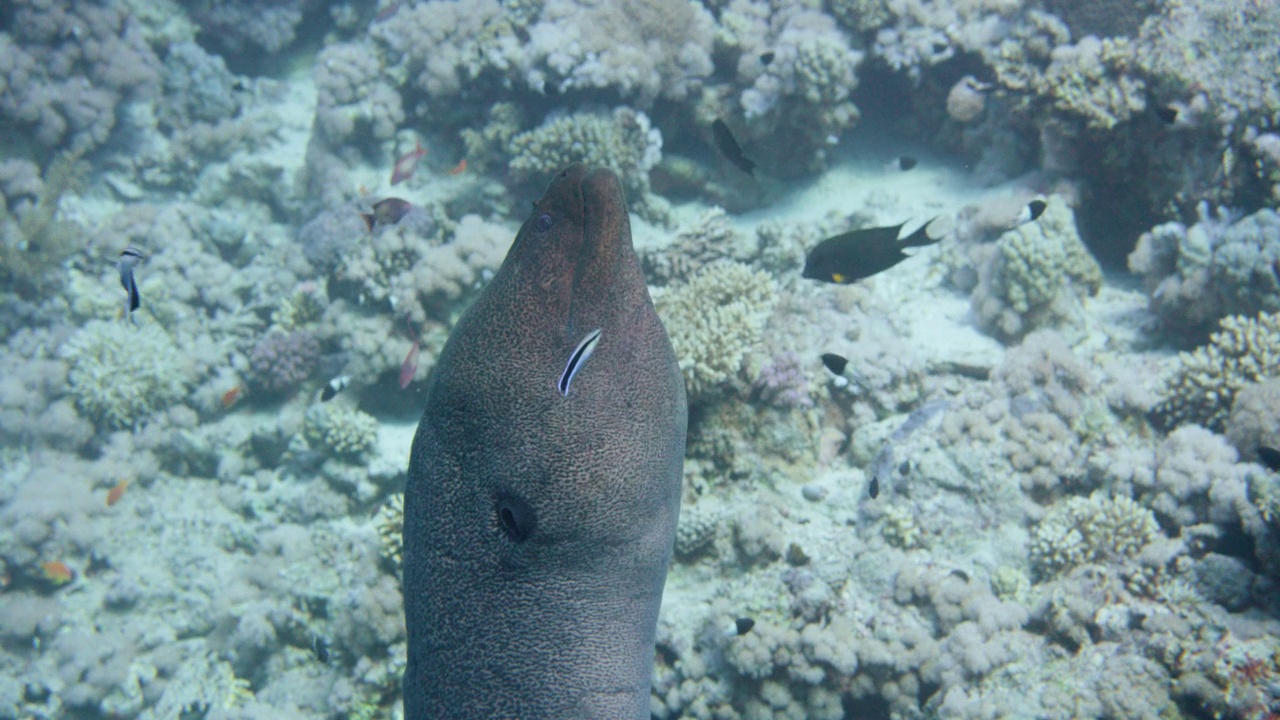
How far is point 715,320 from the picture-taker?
17.0ft

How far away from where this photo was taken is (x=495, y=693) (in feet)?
7.39

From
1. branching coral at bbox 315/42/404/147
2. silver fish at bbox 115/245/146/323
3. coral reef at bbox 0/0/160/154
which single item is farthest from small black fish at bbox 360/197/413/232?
coral reef at bbox 0/0/160/154

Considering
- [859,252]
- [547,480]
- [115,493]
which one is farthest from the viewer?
[115,493]

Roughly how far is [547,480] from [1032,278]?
5.95 metres

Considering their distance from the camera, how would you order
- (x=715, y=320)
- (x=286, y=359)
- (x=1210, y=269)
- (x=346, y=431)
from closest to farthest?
(x=715, y=320) < (x=1210, y=269) < (x=346, y=431) < (x=286, y=359)

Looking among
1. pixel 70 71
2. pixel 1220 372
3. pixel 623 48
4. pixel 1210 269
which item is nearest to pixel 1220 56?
pixel 1210 269

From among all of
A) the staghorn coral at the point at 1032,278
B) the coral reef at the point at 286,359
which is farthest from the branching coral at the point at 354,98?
the staghorn coral at the point at 1032,278

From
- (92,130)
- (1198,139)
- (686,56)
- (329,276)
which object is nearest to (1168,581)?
(1198,139)

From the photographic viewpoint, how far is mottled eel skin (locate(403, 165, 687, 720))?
2.12 m

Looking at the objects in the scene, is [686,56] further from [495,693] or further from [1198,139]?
[495,693]

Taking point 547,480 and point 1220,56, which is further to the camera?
point 1220,56

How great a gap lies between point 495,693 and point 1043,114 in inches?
344

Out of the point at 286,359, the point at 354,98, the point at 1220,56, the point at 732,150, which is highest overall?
the point at 1220,56

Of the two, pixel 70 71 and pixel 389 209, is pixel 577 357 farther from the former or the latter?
pixel 70 71
